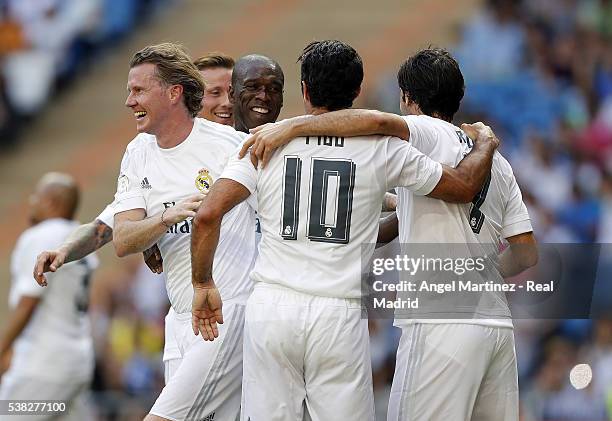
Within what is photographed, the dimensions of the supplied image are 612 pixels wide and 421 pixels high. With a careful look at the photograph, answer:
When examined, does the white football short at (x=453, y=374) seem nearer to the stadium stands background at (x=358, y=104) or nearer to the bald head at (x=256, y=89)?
the bald head at (x=256, y=89)

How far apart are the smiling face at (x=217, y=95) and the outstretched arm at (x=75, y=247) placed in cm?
102

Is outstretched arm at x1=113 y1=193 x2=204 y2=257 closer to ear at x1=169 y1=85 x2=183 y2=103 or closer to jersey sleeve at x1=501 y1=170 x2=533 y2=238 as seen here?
ear at x1=169 y1=85 x2=183 y2=103

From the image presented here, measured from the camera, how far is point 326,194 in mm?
5883

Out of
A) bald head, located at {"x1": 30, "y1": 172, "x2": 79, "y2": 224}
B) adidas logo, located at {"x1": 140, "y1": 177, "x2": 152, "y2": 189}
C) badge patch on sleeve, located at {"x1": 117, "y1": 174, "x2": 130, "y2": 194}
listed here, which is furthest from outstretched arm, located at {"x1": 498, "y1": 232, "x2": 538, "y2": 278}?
bald head, located at {"x1": 30, "y1": 172, "x2": 79, "y2": 224}

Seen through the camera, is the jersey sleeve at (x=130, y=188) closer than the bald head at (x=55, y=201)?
Yes

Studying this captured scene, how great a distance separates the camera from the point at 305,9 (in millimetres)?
18531

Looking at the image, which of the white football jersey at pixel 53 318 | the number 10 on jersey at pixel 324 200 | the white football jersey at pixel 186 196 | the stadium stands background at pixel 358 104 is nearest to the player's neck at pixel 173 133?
the white football jersey at pixel 186 196

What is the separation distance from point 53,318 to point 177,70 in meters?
3.33

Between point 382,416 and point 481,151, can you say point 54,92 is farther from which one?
point 481,151

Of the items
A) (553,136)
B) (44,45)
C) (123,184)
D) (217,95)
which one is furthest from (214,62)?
(44,45)

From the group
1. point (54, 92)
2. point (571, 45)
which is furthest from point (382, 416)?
point (54, 92)

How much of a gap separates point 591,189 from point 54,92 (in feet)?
26.5

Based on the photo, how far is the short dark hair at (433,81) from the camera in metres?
6.16

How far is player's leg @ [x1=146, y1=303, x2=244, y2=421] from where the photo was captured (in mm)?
A: 6359
